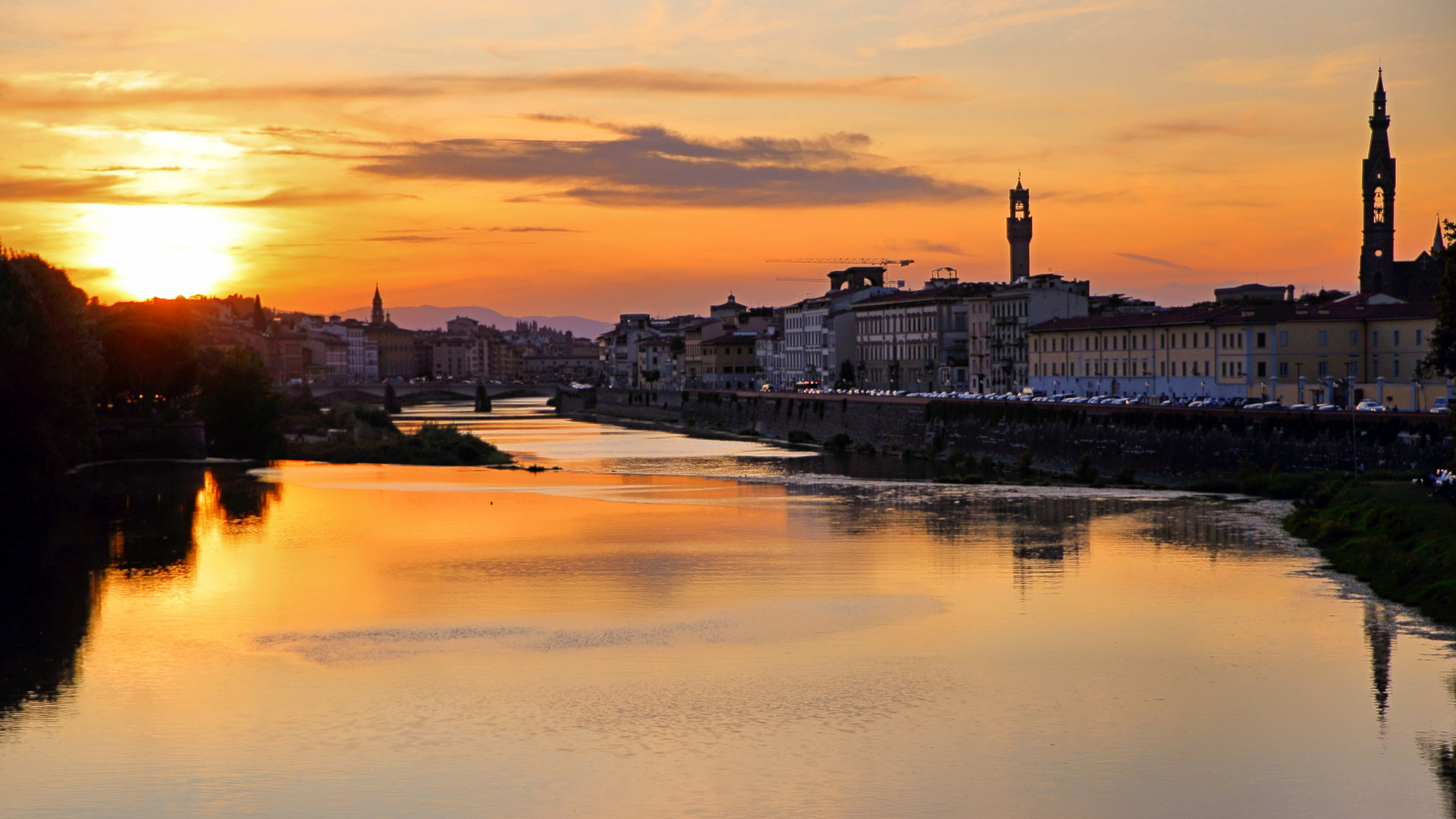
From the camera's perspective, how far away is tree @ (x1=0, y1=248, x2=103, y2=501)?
42.2 meters

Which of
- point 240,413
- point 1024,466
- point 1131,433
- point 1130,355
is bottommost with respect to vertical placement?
point 1024,466

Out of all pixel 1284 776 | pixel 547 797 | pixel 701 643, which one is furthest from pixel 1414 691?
pixel 547 797

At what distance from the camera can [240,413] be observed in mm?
71812

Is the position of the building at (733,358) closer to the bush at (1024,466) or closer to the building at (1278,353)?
the building at (1278,353)

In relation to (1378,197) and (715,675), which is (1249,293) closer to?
(1378,197)

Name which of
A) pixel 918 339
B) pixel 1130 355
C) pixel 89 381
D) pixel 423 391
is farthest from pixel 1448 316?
pixel 423 391

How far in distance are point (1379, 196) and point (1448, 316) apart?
3901 inches

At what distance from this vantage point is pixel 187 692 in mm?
21062

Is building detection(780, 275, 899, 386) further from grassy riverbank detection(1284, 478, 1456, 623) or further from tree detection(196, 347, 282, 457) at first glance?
grassy riverbank detection(1284, 478, 1456, 623)

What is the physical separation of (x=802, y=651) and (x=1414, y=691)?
8794 mm

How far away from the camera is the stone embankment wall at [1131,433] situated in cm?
4556

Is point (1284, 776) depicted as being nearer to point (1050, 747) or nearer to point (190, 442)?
point (1050, 747)

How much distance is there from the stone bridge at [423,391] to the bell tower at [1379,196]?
7872cm

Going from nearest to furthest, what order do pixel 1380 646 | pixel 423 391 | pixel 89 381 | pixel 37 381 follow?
pixel 1380 646 < pixel 37 381 < pixel 89 381 < pixel 423 391
